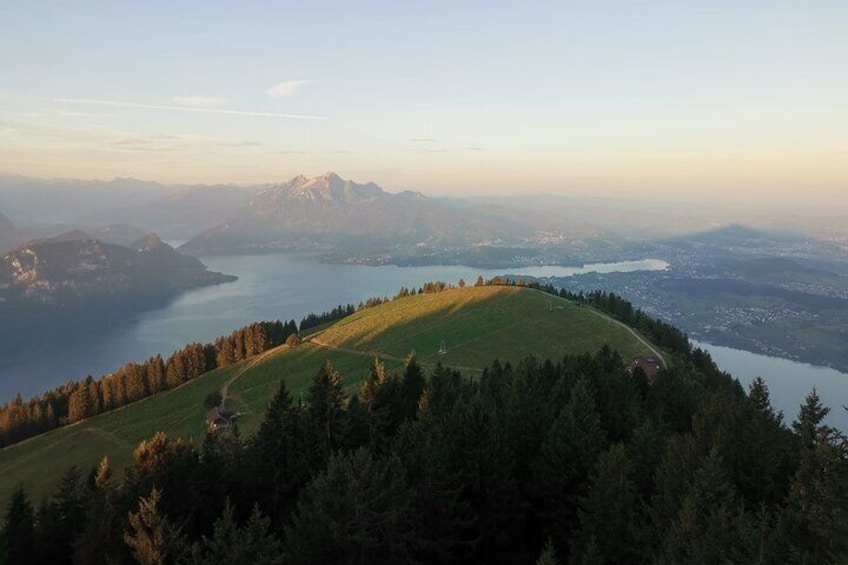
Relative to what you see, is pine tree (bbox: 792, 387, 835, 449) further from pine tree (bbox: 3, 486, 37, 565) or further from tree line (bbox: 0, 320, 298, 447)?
tree line (bbox: 0, 320, 298, 447)

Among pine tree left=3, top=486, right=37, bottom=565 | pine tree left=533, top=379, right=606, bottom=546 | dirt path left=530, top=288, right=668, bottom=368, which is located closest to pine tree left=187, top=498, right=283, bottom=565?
pine tree left=533, top=379, right=606, bottom=546

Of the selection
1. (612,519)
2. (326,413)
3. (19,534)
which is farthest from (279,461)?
(612,519)

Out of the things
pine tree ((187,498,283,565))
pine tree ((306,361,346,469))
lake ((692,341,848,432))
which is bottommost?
lake ((692,341,848,432))

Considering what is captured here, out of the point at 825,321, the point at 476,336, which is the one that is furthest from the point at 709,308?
the point at 476,336

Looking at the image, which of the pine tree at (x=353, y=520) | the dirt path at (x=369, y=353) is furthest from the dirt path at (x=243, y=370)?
the pine tree at (x=353, y=520)

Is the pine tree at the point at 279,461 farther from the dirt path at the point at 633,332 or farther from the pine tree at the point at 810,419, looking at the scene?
the dirt path at the point at 633,332

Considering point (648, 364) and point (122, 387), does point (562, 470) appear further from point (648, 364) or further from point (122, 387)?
point (122, 387)
